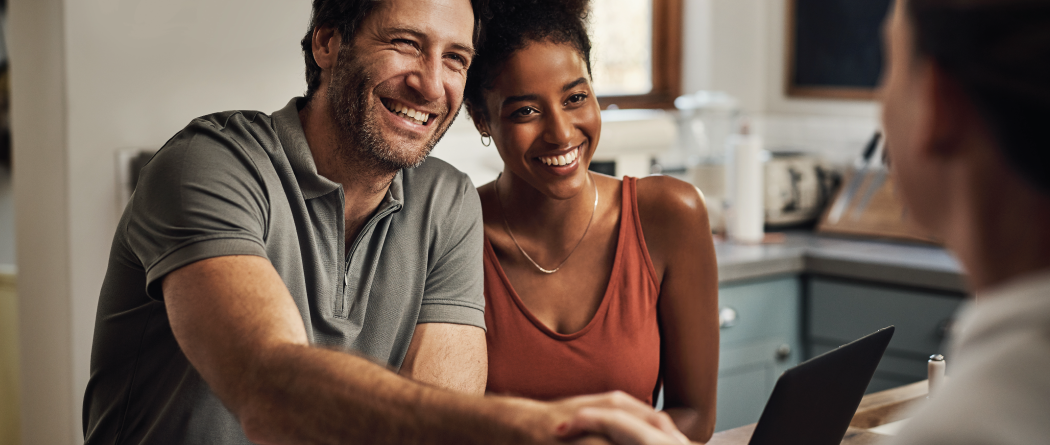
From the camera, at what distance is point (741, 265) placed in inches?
96.5

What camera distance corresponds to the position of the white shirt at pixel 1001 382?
0.43 metres

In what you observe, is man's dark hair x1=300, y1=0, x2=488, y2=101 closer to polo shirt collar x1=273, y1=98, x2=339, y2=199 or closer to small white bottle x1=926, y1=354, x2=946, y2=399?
polo shirt collar x1=273, y1=98, x2=339, y2=199

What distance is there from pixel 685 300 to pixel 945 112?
1.12 metres

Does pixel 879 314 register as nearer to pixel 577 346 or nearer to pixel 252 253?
pixel 577 346

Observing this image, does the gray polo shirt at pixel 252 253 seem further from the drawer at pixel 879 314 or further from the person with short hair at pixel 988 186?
the drawer at pixel 879 314

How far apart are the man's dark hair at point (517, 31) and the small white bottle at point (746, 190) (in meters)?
1.37

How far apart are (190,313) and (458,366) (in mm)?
474

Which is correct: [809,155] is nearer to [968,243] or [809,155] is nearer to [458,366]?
[458,366]

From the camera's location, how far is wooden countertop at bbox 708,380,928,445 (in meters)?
1.26

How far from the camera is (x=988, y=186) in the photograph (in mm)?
470

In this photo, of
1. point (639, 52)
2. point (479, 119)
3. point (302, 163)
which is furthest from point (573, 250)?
point (639, 52)

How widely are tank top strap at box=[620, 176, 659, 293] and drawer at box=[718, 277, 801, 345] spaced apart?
2.80 ft

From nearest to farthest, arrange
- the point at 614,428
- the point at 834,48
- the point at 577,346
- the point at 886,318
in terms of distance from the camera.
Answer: the point at 614,428, the point at 577,346, the point at 886,318, the point at 834,48

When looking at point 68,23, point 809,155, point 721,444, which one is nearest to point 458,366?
point 721,444
